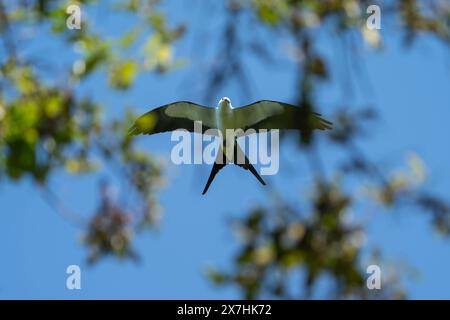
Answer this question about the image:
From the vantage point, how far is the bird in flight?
10.6ft

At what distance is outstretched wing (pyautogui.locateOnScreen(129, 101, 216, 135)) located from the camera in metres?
3.33

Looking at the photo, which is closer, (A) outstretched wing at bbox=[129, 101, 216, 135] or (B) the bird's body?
(B) the bird's body

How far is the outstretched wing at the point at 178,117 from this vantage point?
3326mm

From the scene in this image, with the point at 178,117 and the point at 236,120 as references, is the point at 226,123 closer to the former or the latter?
the point at 236,120

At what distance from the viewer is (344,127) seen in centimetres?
391

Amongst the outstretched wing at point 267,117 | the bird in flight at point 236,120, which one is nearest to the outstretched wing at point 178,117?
the bird in flight at point 236,120

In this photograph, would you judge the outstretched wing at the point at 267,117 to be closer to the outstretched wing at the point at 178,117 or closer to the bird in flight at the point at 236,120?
the bird in flight at the point at 236,120

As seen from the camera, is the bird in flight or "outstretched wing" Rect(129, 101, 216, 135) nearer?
the bird in flight

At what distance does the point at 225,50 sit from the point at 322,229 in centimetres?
86

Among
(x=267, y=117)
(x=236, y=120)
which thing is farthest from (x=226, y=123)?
(x=267, y=117)

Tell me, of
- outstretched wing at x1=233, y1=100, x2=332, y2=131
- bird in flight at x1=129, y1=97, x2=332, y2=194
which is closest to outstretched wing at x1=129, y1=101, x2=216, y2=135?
bird in flight at x1=129, y1=97, x2=332, y2=194

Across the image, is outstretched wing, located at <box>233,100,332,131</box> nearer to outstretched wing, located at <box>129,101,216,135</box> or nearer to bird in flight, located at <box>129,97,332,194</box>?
bird in flight, located at <box>129,97,332,194</box>

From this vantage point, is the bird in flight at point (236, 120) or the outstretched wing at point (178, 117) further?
the outstretched wing at point (178, 117)
